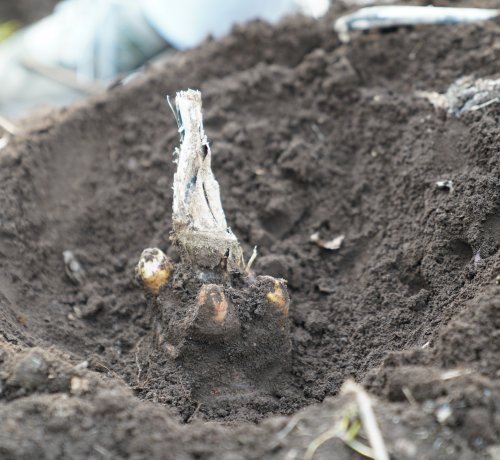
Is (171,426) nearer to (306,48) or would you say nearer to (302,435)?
(302,435)

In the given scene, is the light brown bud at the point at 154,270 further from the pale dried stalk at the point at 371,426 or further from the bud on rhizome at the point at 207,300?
the pale dried stalk at the point at 371,426

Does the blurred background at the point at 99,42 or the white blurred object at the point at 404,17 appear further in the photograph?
the blurred background at the point at 99,42

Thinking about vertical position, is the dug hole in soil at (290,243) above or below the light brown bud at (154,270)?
below

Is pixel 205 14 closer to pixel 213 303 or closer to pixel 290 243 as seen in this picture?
pixel 290 243

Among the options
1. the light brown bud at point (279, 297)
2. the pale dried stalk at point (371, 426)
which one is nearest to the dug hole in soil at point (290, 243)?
the pale dried stalk at point (371, 426)

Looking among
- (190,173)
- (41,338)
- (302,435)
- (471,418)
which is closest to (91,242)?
(41,338)

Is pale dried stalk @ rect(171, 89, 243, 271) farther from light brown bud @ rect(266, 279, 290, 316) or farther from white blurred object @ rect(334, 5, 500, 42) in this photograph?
white blurred object @ rect(334, 5, 500, 42)

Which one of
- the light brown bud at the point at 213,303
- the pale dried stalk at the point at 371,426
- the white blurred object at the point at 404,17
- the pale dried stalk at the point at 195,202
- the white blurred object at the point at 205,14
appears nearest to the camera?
the pale dried stalk at the point at 371,426
